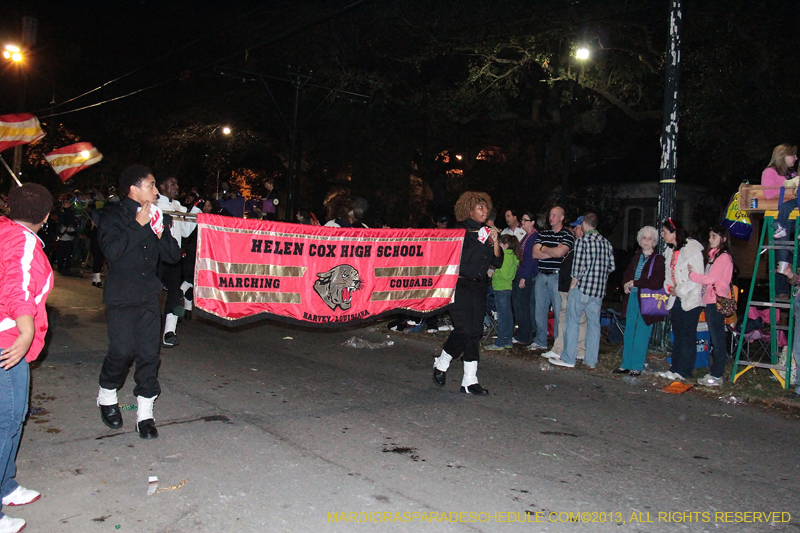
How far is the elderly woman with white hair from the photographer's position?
28.2 ft

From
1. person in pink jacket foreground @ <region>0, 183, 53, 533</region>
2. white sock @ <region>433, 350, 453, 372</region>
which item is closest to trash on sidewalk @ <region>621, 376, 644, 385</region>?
white sock @ <region>433, 350, 453, 372</region>

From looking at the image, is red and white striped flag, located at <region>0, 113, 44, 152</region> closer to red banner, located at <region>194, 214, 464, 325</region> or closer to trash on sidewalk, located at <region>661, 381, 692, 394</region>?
red banner, located at <region>194, 214, 464, 325</region>

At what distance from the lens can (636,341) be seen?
28.3 ft

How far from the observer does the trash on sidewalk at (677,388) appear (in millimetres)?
7909

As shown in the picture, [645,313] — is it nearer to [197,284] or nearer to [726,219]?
[726,219]

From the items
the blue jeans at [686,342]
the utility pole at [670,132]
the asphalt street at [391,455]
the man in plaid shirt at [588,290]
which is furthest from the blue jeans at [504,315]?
the blue jeans at [686,342]

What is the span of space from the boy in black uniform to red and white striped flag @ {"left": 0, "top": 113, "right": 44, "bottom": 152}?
6305 mm

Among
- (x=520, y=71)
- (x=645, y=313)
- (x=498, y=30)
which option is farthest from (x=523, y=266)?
(x=520, y=71)

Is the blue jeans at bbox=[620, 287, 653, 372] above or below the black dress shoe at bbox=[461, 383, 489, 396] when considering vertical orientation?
above

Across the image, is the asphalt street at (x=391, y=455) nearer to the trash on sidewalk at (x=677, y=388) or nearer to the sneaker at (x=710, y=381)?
the trash on sidewalk at (x=677, y=388)

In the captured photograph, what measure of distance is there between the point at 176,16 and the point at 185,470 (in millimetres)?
28335

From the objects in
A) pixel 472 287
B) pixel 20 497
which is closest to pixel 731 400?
pixel 472 287

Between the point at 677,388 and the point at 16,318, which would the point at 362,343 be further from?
the point at 16,318

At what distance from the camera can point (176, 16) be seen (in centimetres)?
2892
